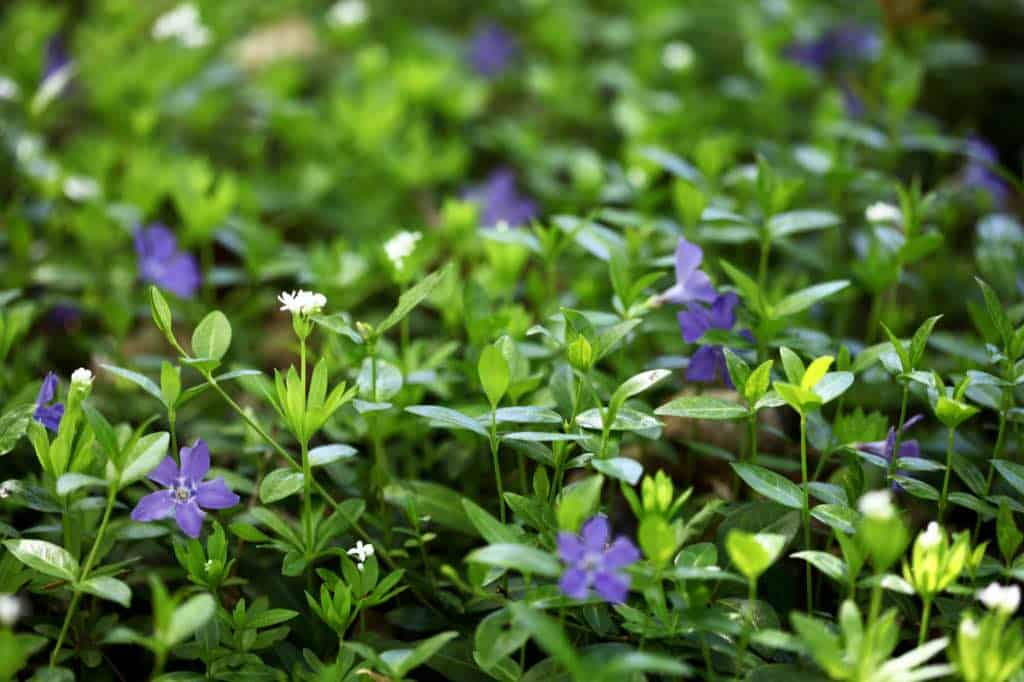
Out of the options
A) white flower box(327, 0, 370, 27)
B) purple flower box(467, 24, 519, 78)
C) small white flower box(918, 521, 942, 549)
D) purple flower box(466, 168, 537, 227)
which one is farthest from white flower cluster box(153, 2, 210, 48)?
small white flower box(918, 521, 942, 549)

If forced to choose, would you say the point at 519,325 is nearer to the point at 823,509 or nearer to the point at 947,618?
the point at 823,509

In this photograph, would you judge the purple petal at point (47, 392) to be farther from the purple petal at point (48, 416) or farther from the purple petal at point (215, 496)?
the purple petal at point (215, 496)

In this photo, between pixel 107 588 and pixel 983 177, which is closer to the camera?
pixel 107 588

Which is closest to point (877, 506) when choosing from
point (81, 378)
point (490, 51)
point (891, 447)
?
point (891, 447)

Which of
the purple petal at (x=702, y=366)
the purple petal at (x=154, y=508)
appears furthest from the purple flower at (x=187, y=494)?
the purple petal at (x=702, y=366)

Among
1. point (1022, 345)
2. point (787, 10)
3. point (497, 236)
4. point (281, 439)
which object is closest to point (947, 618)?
point (1022, 345)

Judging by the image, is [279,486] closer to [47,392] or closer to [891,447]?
[47,392]
